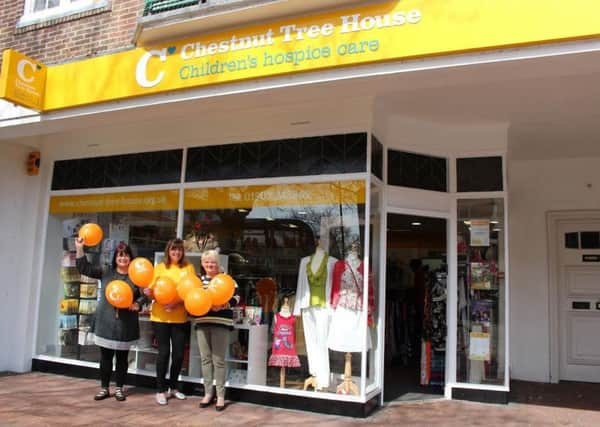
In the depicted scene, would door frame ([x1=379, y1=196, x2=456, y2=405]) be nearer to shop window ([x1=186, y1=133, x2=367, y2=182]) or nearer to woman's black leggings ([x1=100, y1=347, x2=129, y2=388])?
shop window ([x1=186, y1=133, x2=367, y2=182])

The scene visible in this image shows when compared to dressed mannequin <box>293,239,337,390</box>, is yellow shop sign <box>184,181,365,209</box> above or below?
→ above

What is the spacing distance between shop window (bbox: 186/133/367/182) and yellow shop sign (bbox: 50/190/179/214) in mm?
418

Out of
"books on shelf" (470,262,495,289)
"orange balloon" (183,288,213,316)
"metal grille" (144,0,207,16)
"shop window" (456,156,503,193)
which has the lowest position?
"orange balloon" (183,288,213,316)

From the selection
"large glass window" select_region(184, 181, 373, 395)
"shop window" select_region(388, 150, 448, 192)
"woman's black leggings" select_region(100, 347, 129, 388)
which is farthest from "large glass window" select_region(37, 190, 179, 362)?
"shop window" select_region(388, 150, 448, 192)

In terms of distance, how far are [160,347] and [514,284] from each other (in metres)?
4.93

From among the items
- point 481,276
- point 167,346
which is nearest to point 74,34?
point 167,346

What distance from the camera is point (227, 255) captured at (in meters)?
6.54

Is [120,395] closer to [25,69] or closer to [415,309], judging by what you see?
[25,69]

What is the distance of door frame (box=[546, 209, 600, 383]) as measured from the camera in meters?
7.45

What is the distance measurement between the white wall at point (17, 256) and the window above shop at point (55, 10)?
1.72 meters

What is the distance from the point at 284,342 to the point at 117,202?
2982 millimetres

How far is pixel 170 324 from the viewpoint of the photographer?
5.80 metres

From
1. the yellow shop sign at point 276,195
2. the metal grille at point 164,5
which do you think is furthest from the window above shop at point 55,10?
the yellow shop sign at point 276,195

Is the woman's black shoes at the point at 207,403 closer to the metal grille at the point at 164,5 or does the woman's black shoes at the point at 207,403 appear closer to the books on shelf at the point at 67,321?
the books on shelf at the point at 67,321
